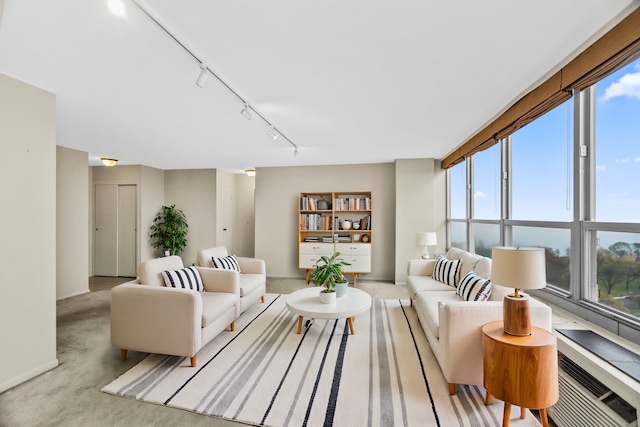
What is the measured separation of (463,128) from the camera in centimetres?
351

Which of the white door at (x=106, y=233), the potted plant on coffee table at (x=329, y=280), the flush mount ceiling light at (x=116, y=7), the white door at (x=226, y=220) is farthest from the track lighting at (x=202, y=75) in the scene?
the white door at (x=106, y=233)

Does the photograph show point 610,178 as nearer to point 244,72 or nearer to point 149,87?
point 244,72

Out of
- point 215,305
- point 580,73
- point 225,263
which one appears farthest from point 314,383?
point 580,73

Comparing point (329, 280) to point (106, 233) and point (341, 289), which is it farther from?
point (106, 233)

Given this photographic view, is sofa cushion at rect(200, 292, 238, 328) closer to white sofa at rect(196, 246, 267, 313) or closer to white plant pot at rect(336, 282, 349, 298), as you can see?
white sofa at rect(196, 246, 267, 313)

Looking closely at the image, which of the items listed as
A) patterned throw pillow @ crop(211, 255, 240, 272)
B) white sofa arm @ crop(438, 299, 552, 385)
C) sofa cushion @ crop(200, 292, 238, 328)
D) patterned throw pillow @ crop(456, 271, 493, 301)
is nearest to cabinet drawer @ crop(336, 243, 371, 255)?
patterned throw pillow @ crop(211, 255, 240, 272)

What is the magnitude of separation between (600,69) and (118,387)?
12.8ft

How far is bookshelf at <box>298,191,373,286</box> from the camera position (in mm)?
5480

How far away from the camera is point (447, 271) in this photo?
141 inches

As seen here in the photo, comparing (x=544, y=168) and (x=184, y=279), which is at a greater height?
(x=544, y=168)

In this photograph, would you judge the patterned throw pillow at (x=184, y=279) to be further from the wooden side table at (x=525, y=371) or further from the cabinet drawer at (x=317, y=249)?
the wooden side table at (x=525, y=371)

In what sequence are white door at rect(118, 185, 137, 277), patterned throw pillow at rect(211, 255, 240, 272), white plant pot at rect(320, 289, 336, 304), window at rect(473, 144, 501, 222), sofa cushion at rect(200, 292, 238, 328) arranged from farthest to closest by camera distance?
white door at rect(118, 185, 137, 277), patterned throw pillow at rect(211, 255, 240, 272), window at rect(473, 144, 501, 222), white plant pot at rect(320, 289, 336, 304), sofa cushion at rect(200, 292, 238, 328)

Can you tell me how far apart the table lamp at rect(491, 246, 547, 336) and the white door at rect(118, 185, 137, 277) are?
21.6ft

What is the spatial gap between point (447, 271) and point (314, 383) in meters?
2.23
